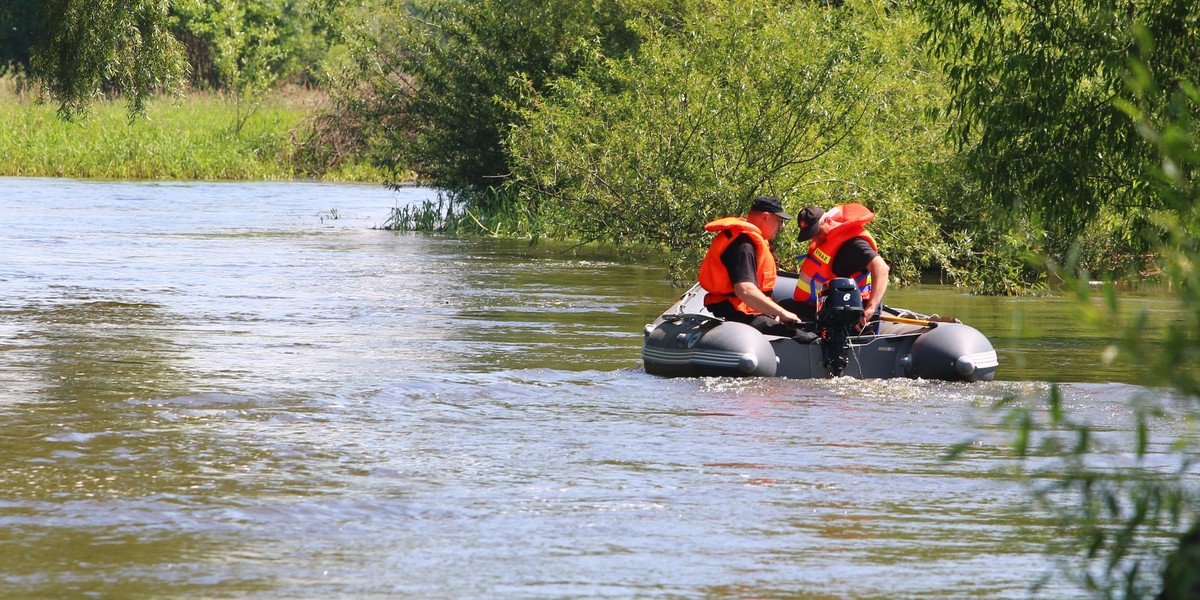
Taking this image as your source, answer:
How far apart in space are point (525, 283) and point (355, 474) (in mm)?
11717

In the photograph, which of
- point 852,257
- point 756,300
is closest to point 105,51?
point 756,300

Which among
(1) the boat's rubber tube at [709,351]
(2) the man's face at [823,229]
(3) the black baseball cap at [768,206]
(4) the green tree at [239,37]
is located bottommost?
(1) the boat's rubber tube at [709,351]

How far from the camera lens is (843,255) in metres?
11.6

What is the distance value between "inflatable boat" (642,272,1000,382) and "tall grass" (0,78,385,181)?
30405 mm

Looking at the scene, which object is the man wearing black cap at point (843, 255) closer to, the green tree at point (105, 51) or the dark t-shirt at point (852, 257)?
the dark t-shirt at point (852, 257)

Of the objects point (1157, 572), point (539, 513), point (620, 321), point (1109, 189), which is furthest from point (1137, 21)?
point (1157, 572)

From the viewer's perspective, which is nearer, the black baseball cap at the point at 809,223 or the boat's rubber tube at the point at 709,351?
the boat's rubber tube at the point at 709,351

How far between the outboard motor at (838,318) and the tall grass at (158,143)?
30931mm

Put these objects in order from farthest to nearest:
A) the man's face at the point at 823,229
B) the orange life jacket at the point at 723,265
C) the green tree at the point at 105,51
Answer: the green tree at the point at 105,51 → the man's face at the point at 823,229 → the orange life jacket at the point at 723,265

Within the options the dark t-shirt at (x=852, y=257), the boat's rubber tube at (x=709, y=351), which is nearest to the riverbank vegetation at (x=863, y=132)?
the dark t-shirt at (x=852, y=257)

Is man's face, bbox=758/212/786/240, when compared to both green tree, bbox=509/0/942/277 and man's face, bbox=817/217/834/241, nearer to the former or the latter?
man's face, bbox=817/217/834/241

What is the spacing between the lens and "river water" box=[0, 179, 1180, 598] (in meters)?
6.17

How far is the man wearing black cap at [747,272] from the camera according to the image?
11.4m

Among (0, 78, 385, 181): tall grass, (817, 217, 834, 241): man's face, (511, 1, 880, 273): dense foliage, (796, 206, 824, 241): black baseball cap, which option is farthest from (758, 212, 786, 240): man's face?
(0, 78, 385, 181): tall grass
